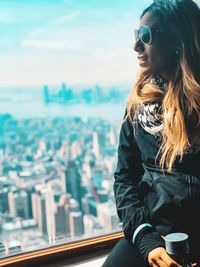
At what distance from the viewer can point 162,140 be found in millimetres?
1084

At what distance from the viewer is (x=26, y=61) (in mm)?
1438

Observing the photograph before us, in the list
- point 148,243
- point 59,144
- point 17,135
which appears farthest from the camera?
point 59,144

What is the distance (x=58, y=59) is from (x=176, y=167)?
27.7 inches

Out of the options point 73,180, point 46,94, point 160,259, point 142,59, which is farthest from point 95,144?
point 160,259

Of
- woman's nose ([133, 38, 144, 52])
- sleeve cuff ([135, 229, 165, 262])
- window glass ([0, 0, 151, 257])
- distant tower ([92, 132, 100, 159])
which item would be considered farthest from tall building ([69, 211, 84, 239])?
woman's nose ([133, 38, 144, 52])

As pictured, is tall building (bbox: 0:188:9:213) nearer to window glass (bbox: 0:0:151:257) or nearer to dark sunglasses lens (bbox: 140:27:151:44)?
window glass (bbox: 0:0:151:257)

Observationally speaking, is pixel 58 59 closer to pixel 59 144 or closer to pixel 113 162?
pixel 59 144


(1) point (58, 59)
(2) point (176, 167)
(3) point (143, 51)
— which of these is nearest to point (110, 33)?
(1) point (58, 59)

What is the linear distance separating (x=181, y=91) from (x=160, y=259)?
482mm

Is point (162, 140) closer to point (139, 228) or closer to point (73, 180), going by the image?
point (139, 228)

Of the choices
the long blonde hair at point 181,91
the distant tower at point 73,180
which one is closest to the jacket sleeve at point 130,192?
the long blonde hair at point 181,91

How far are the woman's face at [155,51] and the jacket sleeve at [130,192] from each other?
0.19m

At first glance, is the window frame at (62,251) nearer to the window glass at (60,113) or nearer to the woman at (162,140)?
the window glass at (60,113)

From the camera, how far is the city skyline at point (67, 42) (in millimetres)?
1370
